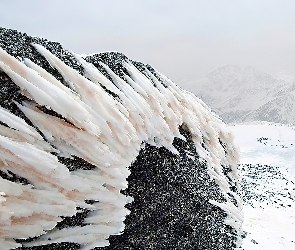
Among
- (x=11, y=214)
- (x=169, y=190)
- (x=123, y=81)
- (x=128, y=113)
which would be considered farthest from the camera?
(x=169, y=190)

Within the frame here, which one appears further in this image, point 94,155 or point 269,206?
point 269,206

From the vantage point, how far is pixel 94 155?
7.41 ft

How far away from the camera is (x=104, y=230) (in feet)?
7.86

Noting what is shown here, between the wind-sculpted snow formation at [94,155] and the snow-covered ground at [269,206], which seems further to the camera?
the snow-covered ground at [269,206]

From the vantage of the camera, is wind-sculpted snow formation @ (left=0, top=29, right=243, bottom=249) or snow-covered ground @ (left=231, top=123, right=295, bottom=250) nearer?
wind-sculpted snow formation @ (left=0, top=29, right=243, bottom=249)

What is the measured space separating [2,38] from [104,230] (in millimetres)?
1359

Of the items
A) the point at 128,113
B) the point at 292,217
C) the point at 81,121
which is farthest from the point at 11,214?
the point at 292,217

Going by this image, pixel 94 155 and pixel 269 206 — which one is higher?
pixel 269 206

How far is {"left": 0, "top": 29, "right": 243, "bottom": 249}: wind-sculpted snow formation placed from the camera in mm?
1938

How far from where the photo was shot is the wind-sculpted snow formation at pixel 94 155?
1.94 m

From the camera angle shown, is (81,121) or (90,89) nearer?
(81,121)

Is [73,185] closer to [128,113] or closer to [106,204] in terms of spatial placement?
[106,204]

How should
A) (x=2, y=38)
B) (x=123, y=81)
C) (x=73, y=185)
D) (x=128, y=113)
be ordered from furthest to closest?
(x=123, y=81)
(x=128, y=113)
(x=2, y=38)
(x=73, y=185)

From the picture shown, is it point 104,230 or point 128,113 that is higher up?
point 128,113
